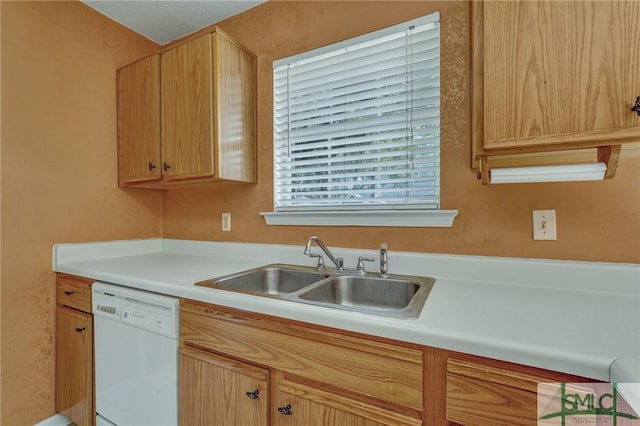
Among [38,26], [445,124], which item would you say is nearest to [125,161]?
[38,26]

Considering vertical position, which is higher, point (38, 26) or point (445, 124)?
point (38, 26)

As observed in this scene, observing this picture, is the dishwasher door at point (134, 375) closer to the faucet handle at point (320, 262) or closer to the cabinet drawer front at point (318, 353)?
the cabinet drawer front at point (318, 353)

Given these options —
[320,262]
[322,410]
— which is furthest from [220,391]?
[320,262]

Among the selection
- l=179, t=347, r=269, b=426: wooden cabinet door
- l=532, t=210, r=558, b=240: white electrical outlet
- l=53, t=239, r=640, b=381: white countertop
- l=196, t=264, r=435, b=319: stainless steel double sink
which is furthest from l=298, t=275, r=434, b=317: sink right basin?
l=532, t=210, r=558, b=240: white electrical outlet

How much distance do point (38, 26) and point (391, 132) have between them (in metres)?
2.03

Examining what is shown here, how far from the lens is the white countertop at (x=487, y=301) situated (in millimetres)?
694

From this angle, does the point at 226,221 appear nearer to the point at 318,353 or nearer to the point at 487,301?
the point at 318,353

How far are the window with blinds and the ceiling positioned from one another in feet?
1.81

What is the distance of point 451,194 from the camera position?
1370mm

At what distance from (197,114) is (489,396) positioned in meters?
1.74

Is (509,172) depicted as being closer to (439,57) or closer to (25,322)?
(439,57)

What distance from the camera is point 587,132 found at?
0.84 metres

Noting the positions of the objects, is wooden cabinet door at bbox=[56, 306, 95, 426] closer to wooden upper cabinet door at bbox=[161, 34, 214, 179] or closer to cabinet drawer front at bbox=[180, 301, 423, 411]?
cabinet drawer front at bbox=[180, 301, 423, 411]

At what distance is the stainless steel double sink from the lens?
1.27 m
